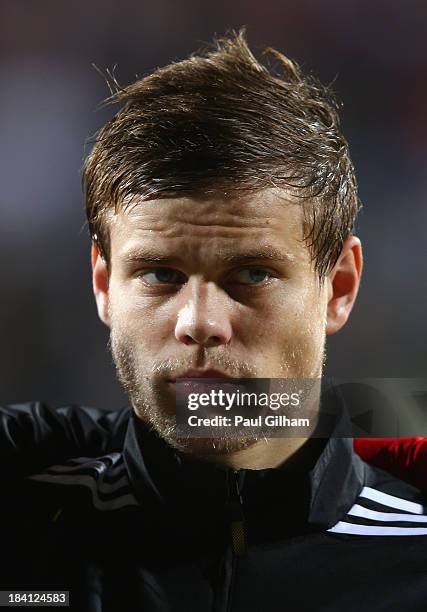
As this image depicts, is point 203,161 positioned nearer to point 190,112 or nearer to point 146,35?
point 190,112

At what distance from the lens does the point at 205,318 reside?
2.49ft

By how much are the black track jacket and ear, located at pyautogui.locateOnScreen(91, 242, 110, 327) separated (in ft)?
Result: 0.47

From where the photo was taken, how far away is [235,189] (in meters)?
0.76

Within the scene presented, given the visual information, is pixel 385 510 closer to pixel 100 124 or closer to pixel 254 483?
pixel 254 483

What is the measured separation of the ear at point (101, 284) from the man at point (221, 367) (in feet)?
0.11

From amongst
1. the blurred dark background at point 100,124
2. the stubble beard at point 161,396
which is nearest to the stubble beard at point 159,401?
the stubble beard at point 161,396

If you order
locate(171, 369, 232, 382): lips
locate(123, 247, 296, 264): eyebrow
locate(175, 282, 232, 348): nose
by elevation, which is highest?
locate(123, 247, 296, 264): eyebrow

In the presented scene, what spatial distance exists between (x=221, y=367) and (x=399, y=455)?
260 millimetres

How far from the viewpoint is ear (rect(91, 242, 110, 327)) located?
0.87 m

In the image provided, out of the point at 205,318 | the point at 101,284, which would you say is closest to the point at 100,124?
the point at 101,284

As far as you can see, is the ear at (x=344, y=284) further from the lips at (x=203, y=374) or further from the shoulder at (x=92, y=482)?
the shoulder at (x=92, y=482)

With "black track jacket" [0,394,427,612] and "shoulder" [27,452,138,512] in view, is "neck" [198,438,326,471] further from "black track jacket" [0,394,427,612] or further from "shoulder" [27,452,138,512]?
"shoulder" [27,452,138,512]

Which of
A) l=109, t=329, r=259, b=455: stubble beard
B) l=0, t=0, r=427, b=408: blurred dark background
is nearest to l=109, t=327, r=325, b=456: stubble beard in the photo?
l=109, t=329, r=259, b=455: stubble beard

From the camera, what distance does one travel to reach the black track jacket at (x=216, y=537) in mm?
771
